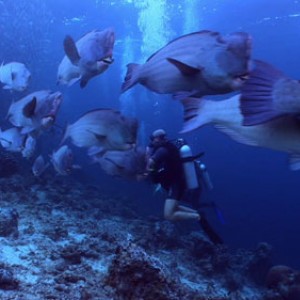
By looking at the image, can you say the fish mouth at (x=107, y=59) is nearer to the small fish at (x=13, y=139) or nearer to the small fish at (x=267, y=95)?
the small fish at (x=267, y=95)

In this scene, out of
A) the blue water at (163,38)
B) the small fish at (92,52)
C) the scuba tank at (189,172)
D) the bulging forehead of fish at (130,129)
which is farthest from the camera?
the blue water at (163,38)

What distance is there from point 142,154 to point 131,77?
3191 millimetres

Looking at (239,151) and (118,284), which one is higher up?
(118,284)

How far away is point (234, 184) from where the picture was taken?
154 feet

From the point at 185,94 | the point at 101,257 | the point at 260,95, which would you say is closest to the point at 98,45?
the point at 185,94

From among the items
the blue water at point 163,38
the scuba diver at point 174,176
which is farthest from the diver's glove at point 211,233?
the blue water at point 163,38

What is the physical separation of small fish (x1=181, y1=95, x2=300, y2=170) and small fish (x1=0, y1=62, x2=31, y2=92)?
3.78 meters

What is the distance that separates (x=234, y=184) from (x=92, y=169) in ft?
74.5

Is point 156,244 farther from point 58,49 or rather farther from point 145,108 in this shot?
point 145,108

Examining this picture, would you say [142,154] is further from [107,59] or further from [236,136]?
[236,136]

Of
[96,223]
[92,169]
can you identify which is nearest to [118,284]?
[96,223]

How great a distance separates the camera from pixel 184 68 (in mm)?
2758

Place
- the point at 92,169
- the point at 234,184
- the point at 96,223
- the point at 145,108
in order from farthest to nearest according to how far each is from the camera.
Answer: the point at 145,108, the point at 234,184, the point at 92,169, the point at 96,223

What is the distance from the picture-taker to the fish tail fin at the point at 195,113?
9.12 feet
